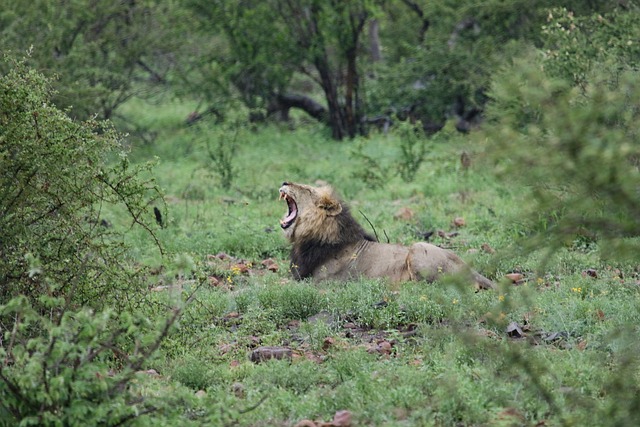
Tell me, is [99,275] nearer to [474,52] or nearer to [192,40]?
[474,52]

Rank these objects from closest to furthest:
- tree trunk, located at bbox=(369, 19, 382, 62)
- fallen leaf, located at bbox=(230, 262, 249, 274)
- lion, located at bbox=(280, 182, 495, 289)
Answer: lion, located at bbox=(280, 182, 495, 289) → fallen leaf, located at bbox=(230, 262, 249, 274) → tree trunk, located at bbox=(369, 19, 382, 62)

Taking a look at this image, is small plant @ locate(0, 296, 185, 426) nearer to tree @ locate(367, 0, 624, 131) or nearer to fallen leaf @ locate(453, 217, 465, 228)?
fallen leaf @ locate(453, 217, 465, 228)

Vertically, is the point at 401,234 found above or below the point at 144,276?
below

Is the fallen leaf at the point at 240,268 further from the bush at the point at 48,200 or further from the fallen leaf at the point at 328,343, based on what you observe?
the fallen leaf at the point at 328,343

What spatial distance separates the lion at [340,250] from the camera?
28.4ft

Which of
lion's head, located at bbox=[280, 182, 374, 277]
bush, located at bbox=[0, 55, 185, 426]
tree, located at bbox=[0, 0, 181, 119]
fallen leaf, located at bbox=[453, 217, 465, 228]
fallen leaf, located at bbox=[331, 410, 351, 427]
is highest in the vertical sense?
tree, located at bbox=[0, 0, 181, 119]

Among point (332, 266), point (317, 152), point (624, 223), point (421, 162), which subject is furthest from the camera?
point (317, 152)

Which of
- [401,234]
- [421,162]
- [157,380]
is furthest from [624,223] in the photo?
[421,162]

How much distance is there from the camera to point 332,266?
29.9ft

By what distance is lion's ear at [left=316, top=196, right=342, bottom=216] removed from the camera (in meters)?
9.38

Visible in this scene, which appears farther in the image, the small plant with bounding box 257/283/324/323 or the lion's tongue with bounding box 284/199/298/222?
the lion's tongue with bounding box 284/199/298/222

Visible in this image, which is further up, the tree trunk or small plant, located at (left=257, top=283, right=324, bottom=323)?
the tree trunk

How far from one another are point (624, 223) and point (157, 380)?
2909 mm

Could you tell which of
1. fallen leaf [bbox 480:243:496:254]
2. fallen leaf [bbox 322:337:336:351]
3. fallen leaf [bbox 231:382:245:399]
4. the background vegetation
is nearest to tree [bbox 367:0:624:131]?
the background vegetation
